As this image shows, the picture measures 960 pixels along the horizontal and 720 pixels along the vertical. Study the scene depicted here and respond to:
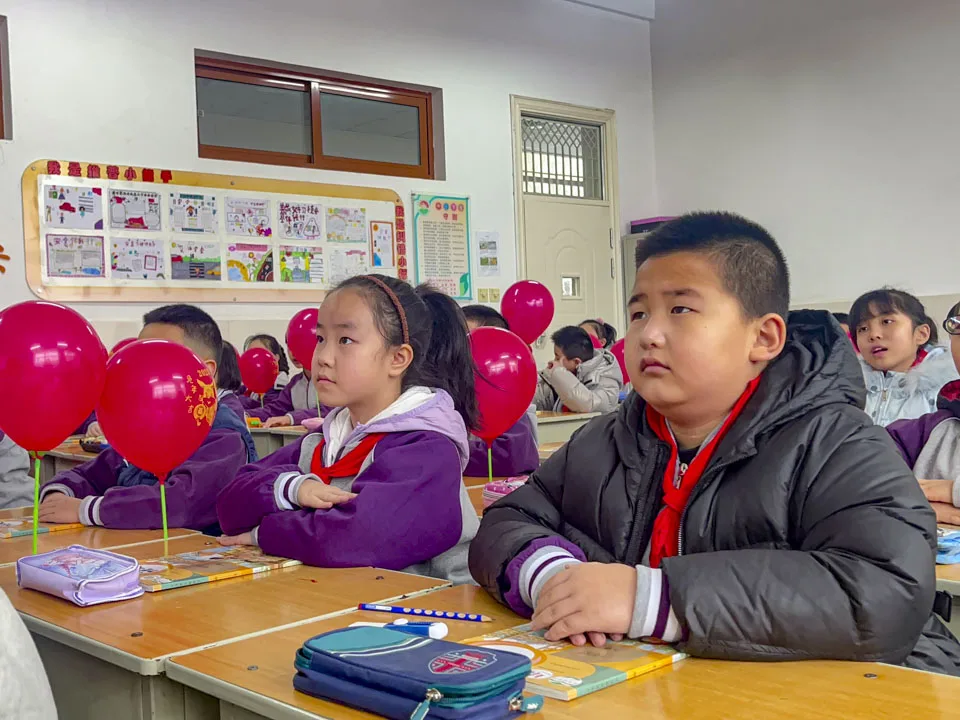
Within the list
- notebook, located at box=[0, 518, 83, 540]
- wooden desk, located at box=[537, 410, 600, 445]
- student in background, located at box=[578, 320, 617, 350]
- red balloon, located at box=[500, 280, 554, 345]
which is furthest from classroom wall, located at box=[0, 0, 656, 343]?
notebook, located at box=[0, 518, 83, 540]

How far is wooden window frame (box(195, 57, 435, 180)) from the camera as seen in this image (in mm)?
5840

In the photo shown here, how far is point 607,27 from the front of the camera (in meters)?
7.70

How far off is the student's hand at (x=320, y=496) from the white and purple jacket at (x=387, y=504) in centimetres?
1

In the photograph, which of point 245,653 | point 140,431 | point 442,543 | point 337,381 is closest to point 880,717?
point 245,653

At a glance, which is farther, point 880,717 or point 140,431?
point 140,431

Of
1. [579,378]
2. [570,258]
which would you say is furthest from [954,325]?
[570,258]

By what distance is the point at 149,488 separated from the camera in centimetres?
218

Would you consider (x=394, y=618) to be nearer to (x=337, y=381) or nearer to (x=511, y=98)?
(x=337, y=381)

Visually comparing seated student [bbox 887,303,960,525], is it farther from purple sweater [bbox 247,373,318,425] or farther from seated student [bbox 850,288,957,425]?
purple sweater [bbox 247,373,318,425]

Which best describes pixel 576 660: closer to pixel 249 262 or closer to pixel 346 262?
pixel 249 262

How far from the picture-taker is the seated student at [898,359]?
12.1 feet

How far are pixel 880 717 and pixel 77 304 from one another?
513 cm

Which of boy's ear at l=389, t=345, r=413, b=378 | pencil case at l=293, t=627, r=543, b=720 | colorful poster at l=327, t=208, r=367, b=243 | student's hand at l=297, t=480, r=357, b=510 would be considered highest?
colorful poster at l=327, t=208, r=367, b=243

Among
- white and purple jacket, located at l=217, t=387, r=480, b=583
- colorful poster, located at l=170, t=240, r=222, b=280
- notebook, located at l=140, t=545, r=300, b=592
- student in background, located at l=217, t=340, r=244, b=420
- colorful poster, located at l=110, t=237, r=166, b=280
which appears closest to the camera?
notebook, located at l=140, t=545, r=300, b=592
